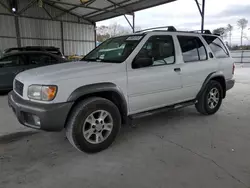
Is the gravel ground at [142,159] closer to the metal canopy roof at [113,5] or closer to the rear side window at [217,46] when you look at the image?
the rear side window at [217,46]

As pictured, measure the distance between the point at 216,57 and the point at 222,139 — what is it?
6.09 feet

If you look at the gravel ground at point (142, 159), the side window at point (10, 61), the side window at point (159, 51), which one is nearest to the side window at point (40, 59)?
the side window at point (10, 61)

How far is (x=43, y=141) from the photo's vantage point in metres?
3.36

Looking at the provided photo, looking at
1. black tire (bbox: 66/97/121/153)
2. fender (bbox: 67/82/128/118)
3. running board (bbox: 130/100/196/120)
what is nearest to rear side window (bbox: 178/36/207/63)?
running board (bbox: 130/100/196/120)

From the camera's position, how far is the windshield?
128 inches

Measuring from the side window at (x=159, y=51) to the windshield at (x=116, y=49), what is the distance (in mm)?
175

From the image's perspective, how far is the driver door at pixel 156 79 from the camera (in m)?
3.19

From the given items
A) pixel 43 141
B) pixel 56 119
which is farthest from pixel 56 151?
pixel 56 119

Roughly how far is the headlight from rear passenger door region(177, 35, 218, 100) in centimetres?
229

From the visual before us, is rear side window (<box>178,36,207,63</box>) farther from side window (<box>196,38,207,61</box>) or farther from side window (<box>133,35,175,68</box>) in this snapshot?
side window (<box>133,35,175,68</box>)

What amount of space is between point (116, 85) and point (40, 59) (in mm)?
5245

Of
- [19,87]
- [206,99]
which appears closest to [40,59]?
[19,87]

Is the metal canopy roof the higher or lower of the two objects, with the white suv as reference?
higher

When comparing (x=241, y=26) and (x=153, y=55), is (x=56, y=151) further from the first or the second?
(x=241, y=26)
